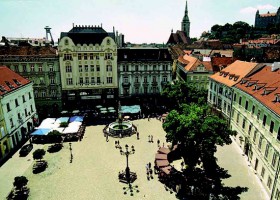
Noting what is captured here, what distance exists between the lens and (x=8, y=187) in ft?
99.5

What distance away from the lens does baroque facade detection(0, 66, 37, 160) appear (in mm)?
39562

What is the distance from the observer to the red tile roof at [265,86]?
1209 inches

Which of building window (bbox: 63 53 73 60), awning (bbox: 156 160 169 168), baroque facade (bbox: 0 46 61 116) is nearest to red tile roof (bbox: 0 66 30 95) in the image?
baroque facade (bbox: 0 46 61 116)

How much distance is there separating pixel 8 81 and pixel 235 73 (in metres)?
47.1

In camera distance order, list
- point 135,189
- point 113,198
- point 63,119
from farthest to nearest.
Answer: point 63,119 → point 135,189 → point 113,198

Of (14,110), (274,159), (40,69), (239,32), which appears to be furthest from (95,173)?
(239,32)

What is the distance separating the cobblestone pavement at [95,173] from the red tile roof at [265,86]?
11.0m

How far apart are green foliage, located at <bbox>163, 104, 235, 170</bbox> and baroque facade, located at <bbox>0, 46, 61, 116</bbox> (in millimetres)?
38479

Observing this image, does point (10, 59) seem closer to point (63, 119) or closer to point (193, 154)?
point (63, 119)

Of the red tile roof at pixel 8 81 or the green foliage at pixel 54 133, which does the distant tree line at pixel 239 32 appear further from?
the green foliage at pixel 54 133

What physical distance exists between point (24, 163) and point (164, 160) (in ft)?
74.7

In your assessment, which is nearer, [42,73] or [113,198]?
[113,198]

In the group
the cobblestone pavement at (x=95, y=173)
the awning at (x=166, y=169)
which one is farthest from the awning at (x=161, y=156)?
the awning at (x=166, y=169)

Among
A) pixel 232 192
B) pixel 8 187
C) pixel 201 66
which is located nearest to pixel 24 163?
pixel 8 187
